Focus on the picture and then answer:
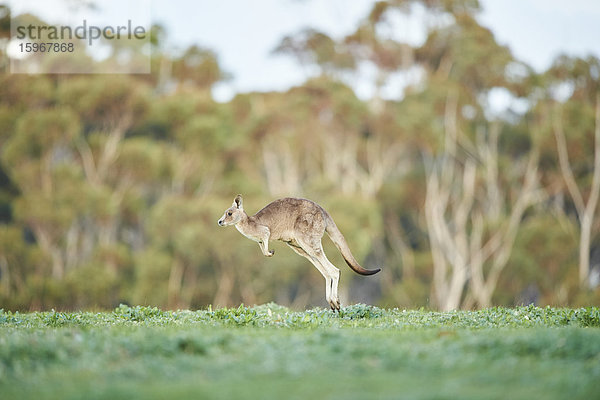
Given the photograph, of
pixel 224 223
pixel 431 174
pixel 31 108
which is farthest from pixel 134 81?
pixel 224 223

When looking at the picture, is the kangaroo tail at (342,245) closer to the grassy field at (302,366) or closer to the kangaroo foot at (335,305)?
the kangaroo foot at (335,305)

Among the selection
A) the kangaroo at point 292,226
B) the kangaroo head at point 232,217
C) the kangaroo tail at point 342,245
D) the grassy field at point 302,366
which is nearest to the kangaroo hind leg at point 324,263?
the kangaroo at point 292,226

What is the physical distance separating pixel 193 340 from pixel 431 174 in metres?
39.6

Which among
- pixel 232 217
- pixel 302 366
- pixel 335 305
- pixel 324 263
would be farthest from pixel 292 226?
pixel 302 366

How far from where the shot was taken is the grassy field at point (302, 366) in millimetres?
6469

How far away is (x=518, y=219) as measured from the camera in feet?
146

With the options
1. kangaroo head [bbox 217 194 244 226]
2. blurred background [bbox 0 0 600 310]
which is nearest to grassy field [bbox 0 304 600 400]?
kangaroo head [bbox 217 194 244 226]

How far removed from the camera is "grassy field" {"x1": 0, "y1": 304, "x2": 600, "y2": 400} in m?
6.47

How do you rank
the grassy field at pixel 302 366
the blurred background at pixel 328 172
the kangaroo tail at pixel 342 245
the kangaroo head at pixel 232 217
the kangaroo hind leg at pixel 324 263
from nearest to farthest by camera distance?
the grassy field at pixel 302 366 → the kangaroo head at pixel 232 217 → the kangaroo hind leg at pixel 324 263 → the kangaroo tail at pixel 342 245 → the blurred background at pixel 328 172

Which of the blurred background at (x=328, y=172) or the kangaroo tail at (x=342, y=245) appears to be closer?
the kangaroo tail at (x=342, y=245)

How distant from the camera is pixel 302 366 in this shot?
7.41 metres

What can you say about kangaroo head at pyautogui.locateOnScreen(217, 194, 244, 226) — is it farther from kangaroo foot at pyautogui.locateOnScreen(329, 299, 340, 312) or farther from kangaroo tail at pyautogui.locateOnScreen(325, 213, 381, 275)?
kangaroo foot at pyautogui.locateOnScreen(329, 299, 340, 312)

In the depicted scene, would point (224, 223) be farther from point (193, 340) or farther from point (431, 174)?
point (431, 174)

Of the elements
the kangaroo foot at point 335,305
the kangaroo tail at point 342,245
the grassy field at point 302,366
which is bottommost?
the kangaroo foot at point 335,305
